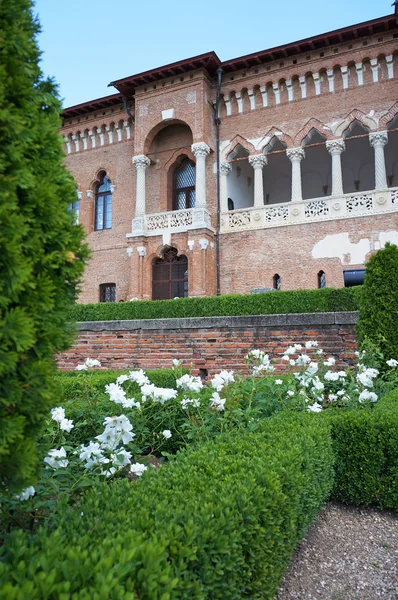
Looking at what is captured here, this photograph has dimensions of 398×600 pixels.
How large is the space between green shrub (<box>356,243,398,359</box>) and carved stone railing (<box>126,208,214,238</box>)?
10053 mm

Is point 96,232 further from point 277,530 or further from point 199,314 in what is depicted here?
point 277,530

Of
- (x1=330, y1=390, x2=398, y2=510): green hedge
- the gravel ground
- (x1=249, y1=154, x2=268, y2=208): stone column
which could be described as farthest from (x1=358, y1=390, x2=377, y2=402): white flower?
(x1=249, y1=154, x2=268, y2=208): stone column

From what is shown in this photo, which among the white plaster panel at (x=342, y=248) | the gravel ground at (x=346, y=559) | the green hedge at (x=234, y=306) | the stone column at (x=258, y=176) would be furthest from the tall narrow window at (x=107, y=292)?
the gravel ground at (x=346, y=559)

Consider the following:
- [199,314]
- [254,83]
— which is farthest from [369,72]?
[199,314]

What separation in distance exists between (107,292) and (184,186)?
5.56 meters

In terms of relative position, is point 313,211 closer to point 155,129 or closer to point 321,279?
point 321,279

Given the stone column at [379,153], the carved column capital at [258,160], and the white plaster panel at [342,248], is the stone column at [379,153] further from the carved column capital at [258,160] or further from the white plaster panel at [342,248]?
the carved column capital at [258,160]

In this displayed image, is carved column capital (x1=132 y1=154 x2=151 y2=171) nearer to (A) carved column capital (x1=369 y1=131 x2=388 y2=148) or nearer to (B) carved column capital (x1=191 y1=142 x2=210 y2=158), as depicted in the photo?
(B) carved column capital (x1=191 y1=142 x2=210 y2=158)

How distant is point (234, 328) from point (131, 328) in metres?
2.43

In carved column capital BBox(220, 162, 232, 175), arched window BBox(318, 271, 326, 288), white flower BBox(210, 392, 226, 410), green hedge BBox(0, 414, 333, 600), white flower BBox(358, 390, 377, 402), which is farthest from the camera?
carved column capital BBox(220, 162, 232, 175)

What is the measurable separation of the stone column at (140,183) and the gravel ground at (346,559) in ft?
50.9

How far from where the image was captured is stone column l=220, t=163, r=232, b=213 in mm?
16953

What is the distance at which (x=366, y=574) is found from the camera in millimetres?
2723

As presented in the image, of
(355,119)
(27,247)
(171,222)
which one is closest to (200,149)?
(171,222)
